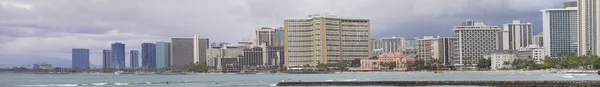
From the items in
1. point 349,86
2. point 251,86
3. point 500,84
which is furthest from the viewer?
point 251,86

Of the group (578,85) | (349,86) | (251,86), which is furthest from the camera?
(251,86)

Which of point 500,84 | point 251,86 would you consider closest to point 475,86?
point 500,84

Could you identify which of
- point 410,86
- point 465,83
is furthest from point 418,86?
point 465,83

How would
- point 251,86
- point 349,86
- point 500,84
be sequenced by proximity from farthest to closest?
point 251,86 < point 349,86 < point 500,84

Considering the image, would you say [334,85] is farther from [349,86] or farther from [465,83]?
[465,83]

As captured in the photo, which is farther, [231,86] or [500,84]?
[231,86]

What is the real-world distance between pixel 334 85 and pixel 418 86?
10.3 m

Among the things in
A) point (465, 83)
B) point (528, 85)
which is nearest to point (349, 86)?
point (465, 83)

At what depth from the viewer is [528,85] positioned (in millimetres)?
78438

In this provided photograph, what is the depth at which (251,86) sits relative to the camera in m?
110

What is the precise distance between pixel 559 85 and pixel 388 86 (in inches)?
857

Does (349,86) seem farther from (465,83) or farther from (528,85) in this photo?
(528,85)

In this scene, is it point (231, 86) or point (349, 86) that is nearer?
point (349, 86)

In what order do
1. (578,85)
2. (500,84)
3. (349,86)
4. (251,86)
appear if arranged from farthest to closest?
(251,86) < (349,86) < (500,84) < (578,85)
